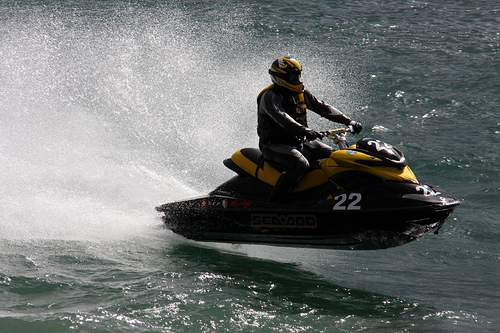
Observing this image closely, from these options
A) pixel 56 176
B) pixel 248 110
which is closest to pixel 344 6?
pixel 248 110

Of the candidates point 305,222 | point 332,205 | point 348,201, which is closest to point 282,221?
point 305,222

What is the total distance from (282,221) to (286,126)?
40.7 inches

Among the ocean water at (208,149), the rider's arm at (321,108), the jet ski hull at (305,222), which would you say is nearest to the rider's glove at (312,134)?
the jet ski hull at (305,222)

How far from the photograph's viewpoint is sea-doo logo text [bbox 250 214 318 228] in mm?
6082

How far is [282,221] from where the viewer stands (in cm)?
625

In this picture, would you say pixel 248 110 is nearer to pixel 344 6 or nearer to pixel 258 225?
pixel 258 225

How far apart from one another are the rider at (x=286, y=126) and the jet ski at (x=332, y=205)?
159 millimetres

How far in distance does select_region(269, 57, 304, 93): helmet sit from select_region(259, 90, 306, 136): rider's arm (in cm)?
14

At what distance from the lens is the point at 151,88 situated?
39.5 feet

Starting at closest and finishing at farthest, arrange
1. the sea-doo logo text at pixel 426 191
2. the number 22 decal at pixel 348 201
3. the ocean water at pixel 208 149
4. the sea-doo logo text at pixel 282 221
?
the ocean water at pixel 208 149
the sea-doo logo text at pixel 426 191
the number 22 decal at pixel 348 201
the sea-doo logo text at pixel 282 221

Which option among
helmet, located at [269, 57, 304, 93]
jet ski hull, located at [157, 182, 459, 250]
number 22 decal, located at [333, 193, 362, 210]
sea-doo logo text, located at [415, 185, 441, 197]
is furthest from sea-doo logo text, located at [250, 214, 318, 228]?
helmet, located at [269, 57, 304, 93]

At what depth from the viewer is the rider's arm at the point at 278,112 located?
5.80m

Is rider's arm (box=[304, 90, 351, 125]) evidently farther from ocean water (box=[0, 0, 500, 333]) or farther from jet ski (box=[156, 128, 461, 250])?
ocean water (box=[0, 0, 500, 333])

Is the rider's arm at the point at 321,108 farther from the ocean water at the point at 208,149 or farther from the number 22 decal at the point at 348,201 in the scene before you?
the ocean water at the point at 208,149
